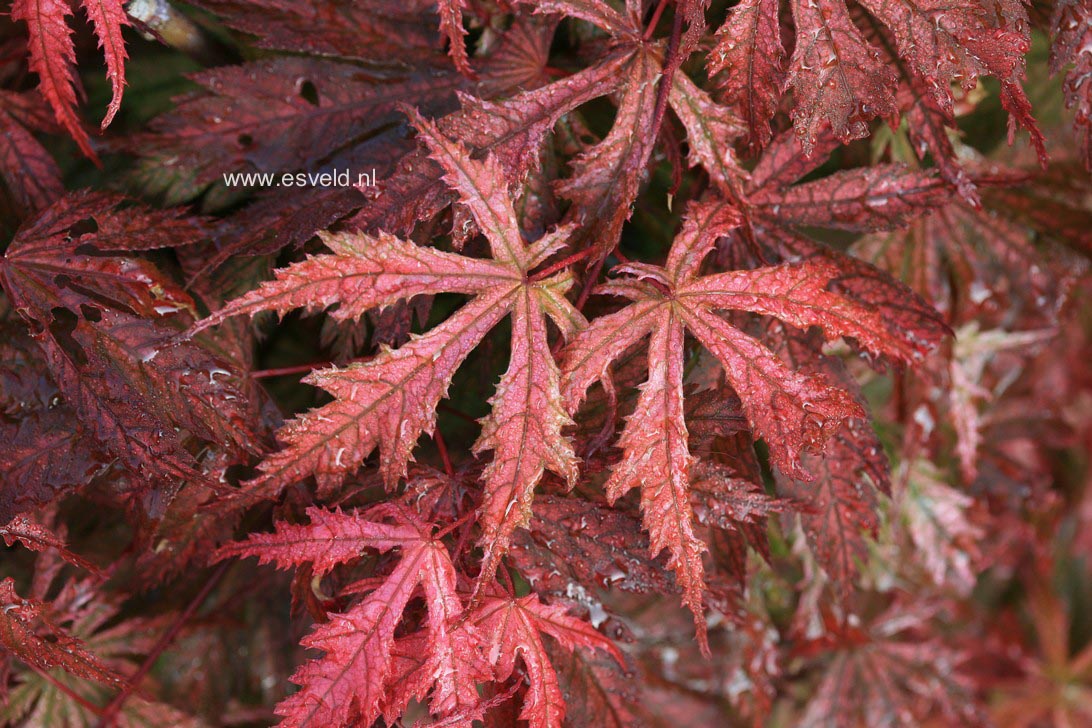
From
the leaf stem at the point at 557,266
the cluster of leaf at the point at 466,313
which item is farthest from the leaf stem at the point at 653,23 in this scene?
the leaf stem at the point at 557,266

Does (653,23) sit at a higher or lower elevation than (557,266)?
higher

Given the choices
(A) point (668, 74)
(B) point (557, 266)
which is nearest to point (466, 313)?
(B) point (557, 266)

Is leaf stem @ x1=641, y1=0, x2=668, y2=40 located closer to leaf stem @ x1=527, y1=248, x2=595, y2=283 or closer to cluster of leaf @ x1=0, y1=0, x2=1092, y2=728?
cluster of leaf @ x1=0, y1=0, x2=1092, y2=728

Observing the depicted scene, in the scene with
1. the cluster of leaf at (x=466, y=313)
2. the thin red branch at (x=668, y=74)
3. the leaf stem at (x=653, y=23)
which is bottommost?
the cluster of leaf at (x=466, y=313)

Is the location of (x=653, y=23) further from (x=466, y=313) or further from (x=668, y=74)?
(x=466, y=313)

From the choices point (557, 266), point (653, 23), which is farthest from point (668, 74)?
point (557, 266)

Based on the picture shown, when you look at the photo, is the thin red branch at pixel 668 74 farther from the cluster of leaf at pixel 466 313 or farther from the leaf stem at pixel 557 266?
the leaf stem at pixel 557 266

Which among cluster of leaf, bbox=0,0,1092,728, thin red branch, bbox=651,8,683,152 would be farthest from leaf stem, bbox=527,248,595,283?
thin red branch, bbox=651,8,683,152

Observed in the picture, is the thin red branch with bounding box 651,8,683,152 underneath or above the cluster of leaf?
above
